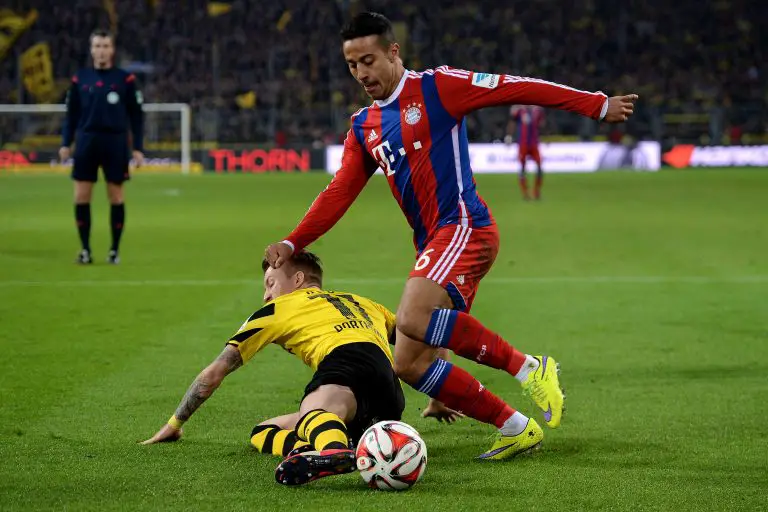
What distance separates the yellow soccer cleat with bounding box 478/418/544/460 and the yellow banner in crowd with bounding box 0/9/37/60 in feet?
117

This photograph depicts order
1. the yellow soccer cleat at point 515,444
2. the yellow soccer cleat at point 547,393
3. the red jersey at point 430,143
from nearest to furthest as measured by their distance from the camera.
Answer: the yellow soccer cleat at point 515,444
the yellow soccer cleat at point 547,393
the red jersey at point 430,143

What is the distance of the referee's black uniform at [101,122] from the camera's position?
12250 mm

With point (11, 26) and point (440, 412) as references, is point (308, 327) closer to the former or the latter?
point (440, 412)

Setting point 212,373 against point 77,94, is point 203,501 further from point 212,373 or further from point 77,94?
point 77,94

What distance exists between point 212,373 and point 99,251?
373 inches

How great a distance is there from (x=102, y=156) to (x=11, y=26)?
2828 cm

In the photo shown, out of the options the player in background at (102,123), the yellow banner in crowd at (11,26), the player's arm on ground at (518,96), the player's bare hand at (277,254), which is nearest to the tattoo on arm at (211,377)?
the player's bare hand at (277,254)

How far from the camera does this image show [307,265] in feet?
18.2

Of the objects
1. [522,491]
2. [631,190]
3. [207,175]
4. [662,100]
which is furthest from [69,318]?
[662,100]

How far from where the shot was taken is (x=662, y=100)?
121 ft

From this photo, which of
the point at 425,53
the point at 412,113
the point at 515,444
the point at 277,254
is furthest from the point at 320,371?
the point at 425,53

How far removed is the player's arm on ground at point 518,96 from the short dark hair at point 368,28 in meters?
0.29

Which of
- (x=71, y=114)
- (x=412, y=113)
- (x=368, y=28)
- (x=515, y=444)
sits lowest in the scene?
(x=515, y=444)

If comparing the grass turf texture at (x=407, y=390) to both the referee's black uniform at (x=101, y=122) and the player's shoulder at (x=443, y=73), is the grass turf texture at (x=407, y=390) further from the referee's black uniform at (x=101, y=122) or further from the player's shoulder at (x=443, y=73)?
the player's shoulder at (x=443, y=73)
